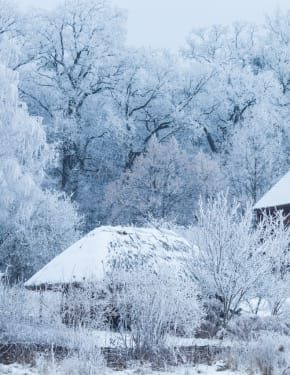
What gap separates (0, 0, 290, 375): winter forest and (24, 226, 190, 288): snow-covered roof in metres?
0.08

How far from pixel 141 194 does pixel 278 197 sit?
7.41 metres

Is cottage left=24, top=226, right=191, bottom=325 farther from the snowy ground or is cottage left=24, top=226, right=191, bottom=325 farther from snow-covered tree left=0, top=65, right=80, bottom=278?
snow-covered tree left=0, top=65, right=80, bottom=278

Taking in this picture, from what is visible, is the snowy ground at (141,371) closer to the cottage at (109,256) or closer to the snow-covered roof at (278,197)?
the cottage at (109,256)

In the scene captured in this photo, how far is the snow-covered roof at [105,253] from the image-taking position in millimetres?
20031

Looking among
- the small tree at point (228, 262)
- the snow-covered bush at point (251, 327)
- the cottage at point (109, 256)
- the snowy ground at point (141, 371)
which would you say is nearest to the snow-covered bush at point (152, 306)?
the snow-covered bush at point (251, 327)

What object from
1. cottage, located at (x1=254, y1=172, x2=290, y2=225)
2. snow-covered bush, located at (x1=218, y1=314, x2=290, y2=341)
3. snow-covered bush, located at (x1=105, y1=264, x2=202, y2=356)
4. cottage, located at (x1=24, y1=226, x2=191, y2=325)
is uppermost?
cottage, located at (x1=254, y1=172, x2=290, y2=225)

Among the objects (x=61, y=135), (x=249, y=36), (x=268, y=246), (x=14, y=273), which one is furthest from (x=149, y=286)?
(x=249, y=36)

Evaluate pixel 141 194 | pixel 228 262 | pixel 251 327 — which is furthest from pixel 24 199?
pixel 251 327

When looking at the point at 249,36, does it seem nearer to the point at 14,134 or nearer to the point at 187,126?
the point at 187,126

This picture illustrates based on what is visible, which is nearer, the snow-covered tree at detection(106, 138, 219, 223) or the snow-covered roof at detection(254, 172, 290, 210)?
the snow-covered roof at detection(254, 172, 290, 210)

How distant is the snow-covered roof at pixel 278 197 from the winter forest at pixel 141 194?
71cm

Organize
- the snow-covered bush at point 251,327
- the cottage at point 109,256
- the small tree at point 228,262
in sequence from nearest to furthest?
the snow-covered bush at point 251,327
the small tree at point 228,262
the cottage at point 109,256

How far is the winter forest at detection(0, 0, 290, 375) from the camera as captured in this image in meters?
14.3

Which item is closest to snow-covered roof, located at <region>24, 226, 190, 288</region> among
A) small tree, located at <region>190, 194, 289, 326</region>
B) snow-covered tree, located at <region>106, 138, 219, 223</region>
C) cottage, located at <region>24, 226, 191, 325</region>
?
cottage, located at <region>24, 226, 191, 325</region>
